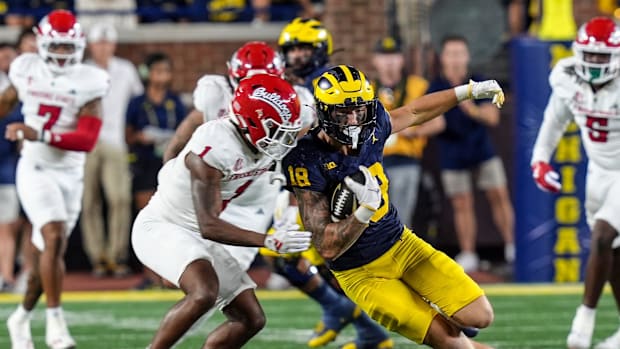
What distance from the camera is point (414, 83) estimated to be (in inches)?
368

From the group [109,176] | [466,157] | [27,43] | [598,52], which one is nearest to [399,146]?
[466,157]

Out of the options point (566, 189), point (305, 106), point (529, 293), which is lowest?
point (529, 293)

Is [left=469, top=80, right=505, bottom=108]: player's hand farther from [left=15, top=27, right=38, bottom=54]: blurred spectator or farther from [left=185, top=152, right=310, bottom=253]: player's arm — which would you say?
[left=15, top=27, right=38, bottom=54]: blurred spectator

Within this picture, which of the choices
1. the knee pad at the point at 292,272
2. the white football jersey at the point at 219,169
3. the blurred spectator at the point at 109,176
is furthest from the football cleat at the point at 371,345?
the blurred spectator at the point at 109,176

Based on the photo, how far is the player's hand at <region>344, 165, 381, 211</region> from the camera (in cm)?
467

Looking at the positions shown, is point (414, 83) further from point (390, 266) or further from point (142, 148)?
point (390, 266)

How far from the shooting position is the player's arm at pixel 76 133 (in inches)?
255

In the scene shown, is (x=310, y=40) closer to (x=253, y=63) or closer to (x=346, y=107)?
(x=253, y=63)

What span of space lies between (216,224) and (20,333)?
6.62ft

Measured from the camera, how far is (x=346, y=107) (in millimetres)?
4953

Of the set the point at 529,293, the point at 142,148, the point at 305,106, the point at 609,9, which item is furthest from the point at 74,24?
the point at 609,9

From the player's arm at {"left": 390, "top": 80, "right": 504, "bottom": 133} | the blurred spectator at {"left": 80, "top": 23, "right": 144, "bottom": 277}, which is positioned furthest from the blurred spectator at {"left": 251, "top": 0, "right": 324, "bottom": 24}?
the player's arm at {"left": 390, "top": 80, "right": 504, "bottom": 133}

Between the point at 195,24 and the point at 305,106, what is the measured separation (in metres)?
5.78

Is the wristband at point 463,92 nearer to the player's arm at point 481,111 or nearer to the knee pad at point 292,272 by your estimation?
the knee pad at point 292,272
